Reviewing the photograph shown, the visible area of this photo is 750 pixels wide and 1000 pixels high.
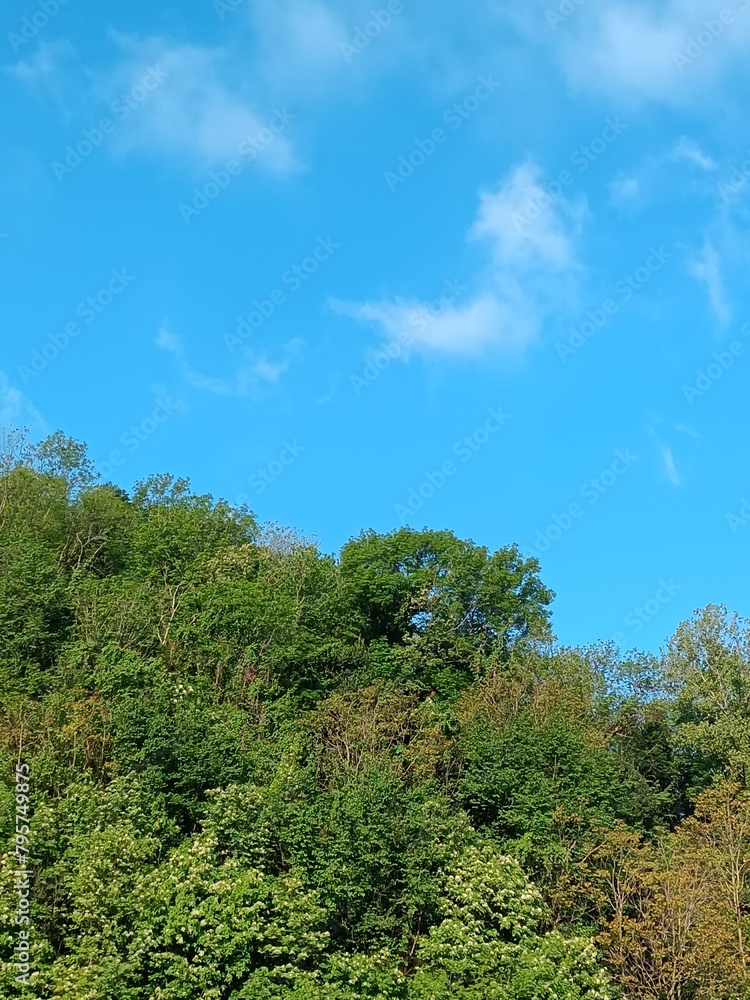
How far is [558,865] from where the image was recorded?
94.3ft

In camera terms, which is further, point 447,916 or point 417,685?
point 417,685

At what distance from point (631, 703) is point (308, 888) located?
23.5m

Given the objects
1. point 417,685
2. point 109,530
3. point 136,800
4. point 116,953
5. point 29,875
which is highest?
point 109,530

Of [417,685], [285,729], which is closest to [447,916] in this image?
[285,729]

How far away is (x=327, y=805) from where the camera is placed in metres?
27.2

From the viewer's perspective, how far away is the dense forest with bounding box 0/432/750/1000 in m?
23.0

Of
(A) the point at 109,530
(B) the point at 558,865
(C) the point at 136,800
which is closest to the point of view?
(C) the point at 136,800

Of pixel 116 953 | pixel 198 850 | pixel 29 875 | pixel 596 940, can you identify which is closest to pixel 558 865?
pixel 596 940

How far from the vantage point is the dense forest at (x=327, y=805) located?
23.0 meters

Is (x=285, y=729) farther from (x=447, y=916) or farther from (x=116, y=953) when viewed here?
(x=116, y=953)

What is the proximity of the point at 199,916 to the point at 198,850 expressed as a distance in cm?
184

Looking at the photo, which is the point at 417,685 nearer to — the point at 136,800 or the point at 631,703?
the point at 631,703

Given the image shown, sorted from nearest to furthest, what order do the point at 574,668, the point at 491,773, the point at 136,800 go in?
the point at 136,800 → the point at 491,773 → the point at 574,668

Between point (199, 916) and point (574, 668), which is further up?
point (574, 668)
